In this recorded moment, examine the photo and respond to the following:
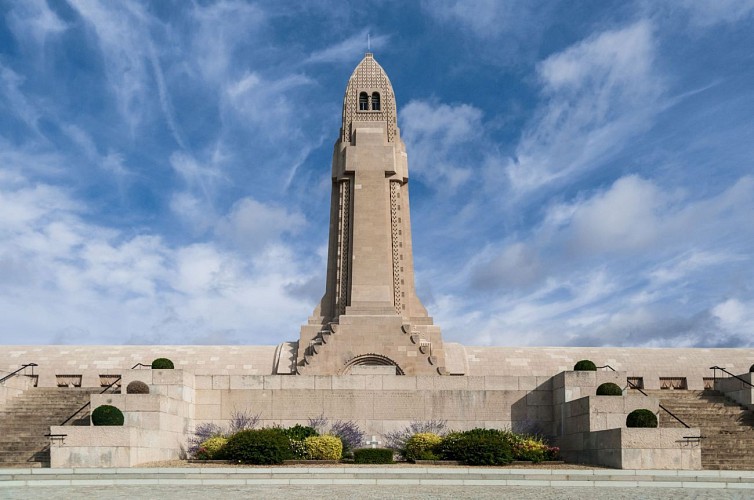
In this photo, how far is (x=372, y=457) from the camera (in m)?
24.0

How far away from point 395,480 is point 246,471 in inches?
148

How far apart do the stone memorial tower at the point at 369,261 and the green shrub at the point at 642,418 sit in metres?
14.5

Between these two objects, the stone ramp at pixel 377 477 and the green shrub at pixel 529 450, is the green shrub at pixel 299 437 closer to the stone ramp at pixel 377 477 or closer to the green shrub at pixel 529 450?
the stone ramp at pixel 377 477

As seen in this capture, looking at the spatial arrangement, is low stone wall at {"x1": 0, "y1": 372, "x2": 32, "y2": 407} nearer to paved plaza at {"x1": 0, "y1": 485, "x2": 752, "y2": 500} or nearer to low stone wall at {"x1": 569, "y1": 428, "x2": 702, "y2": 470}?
paved plaza at {"x1": 0, "y1": 485, "x2": 752, "y2": 500}

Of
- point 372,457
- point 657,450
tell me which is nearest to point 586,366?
point 657,450

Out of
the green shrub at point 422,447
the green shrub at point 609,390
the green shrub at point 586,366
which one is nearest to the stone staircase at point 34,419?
the green shrub at point 422,447

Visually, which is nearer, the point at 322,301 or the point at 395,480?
the point at 395,480

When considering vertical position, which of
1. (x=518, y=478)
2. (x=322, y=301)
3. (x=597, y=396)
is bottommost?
(x=518, y=478)

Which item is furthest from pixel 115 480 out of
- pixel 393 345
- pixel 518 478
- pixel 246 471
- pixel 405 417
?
pixel 393 345

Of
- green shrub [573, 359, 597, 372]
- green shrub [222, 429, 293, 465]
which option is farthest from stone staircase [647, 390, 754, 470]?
green shrub [222, 429, 293, 465]

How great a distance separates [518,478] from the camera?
1989 centimetres

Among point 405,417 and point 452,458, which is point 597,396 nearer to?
point 452,458

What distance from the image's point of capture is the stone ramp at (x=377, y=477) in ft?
62.3

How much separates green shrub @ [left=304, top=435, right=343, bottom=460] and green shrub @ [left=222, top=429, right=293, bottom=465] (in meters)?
0.74
